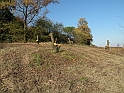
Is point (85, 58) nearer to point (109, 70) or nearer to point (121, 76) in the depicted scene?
point (109, 70)

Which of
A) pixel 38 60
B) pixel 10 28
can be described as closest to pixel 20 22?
pixel 10 28

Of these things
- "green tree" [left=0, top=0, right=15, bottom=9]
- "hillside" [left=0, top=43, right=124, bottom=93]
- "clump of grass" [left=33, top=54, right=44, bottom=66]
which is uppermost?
"green tree" [left=0, top=0, right=15, bottom=9]

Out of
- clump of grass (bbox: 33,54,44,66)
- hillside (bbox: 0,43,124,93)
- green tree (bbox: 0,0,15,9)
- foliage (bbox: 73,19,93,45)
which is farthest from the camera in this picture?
foliage (bbox: 73,19,93,45)

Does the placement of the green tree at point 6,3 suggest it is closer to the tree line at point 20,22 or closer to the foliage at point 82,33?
the tree line at point 20,22

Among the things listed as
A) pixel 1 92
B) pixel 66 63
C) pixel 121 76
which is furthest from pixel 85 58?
pixel 1 92

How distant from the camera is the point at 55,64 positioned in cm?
891

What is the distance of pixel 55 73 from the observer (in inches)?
313

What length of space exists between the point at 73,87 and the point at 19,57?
379 centimetres

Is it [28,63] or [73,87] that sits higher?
[28,63]

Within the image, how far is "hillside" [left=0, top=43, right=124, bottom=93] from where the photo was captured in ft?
22.3

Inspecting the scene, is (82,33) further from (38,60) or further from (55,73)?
(55,73)

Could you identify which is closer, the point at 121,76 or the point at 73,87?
the point at 73,87

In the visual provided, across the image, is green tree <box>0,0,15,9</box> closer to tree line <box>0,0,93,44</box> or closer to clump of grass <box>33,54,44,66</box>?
tree line <box>0,0,93,44</box>

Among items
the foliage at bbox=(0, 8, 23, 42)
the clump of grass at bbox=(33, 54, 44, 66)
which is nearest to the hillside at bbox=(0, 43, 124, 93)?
the clump of grass at bbox=(33, 54, 44, 66)
